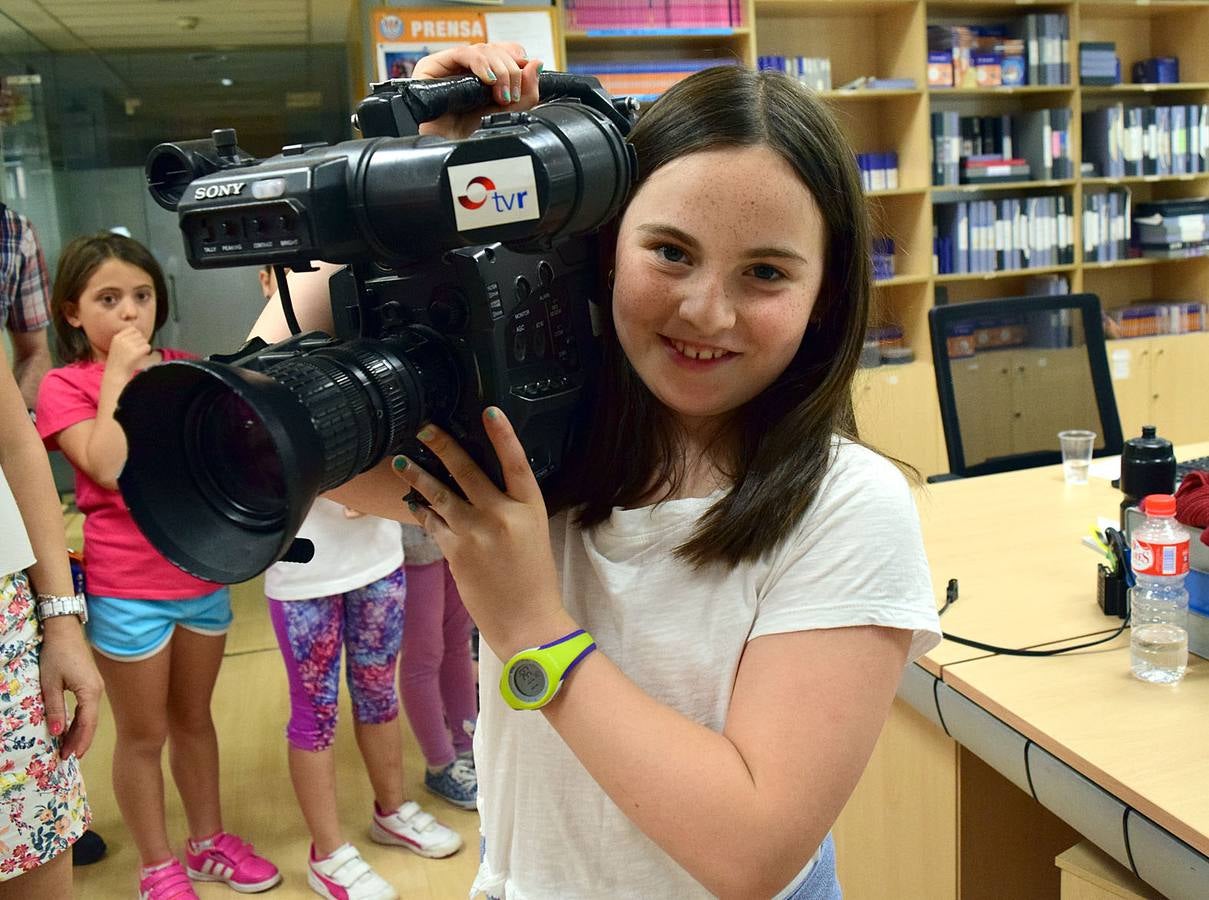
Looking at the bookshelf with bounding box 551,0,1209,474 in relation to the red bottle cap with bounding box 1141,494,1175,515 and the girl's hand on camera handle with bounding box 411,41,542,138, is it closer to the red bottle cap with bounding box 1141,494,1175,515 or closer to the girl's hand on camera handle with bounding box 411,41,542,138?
the red bottle cap with bounding box 1141,494,1175,515

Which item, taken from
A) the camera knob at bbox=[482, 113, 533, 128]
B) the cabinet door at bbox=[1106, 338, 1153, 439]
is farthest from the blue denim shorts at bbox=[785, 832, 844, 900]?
the cabinet door at bbox=[1106, 338, 1153, 439]

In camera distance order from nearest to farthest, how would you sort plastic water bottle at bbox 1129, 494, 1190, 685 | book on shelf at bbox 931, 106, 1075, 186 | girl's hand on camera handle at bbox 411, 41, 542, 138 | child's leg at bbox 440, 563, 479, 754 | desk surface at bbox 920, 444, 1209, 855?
girl's hand on camera handle at bbox 411, 41, 542, 138 < desk surface at bbox 920, 444, 1209, 855 < plastic water bottle at bbox 1129, 494, 1190, 685 < child's leg at bbox 440, 563, 479, 754 < book on shelf at bbox 931, 106, 1075, 186

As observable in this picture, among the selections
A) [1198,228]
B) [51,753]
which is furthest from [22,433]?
[1198,228]

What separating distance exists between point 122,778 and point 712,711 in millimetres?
1718

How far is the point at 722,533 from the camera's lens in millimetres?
803

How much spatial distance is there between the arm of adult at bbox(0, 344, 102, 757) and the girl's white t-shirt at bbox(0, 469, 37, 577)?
0.05m

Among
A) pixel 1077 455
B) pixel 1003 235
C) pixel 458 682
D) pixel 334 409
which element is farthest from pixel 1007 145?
pixel 334 409

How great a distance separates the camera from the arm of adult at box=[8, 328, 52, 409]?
7.76 feet

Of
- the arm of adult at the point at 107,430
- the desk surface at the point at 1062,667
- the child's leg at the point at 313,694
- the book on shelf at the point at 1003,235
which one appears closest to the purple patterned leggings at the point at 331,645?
the child's leg at the point at 313,694

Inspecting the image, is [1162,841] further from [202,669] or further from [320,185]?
[202,669]

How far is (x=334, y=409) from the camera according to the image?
0.64 meters

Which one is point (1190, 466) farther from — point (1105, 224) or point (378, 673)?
point (1105, 224)

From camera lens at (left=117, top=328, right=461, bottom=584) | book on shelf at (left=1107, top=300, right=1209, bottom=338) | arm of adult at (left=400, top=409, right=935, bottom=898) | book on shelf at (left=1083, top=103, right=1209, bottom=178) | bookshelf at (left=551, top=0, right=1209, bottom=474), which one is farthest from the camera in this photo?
book on shelf at (left=1107, top=300, right=1209, bottom=338)

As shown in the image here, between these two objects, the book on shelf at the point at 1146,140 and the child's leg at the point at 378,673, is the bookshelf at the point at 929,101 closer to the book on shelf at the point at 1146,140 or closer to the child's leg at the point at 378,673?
the book on shelf at the point at 1146,140
